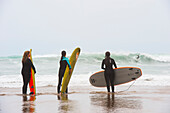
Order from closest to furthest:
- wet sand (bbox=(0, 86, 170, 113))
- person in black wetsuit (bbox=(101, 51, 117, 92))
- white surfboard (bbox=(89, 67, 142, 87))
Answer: wet sand (bbox=(0, 86, 170, 113)), person in black wetsuit (bbox=(101, 51, 117, 92)), white surfboard (bbox=(89, 67, 142, 87))

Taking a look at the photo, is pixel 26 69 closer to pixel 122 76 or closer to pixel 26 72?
pixel 26 72

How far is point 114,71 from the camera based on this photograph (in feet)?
27.0

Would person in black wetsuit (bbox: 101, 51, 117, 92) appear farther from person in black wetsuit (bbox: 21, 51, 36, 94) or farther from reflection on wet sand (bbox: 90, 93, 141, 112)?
person in black wetsuit (bbox: 21, 51, 36, 94)

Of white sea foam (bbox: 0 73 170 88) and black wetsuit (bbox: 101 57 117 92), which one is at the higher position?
black wetsuit (bbox: 101 57 117 92)

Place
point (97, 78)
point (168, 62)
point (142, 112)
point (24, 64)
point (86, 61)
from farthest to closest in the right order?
point (168, 62), point (86, 61), point (97, 78), point (24, 64), point (142, 112)

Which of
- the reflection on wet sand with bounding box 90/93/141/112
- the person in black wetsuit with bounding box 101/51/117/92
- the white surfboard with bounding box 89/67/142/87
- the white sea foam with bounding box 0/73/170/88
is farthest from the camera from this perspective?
the white sea foam with bounding box 0/73/170/88

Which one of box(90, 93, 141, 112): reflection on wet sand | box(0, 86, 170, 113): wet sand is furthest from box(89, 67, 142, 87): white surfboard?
box(90, 93, 141, 112): reflection on wet sand

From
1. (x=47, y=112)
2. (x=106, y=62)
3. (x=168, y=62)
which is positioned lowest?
(x=168, y=62)

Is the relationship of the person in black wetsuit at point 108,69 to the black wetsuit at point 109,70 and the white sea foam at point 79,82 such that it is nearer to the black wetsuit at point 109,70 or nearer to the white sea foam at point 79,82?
the black wetsuit at point 109,70

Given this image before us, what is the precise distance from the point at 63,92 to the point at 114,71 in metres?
1.95

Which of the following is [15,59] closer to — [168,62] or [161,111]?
[168,62]

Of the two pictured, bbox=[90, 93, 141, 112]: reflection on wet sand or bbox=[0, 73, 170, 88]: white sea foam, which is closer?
bbox=[90, 93, 141, 112]: reflection on wet sand

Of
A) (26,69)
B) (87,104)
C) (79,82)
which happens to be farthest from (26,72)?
(79,82)

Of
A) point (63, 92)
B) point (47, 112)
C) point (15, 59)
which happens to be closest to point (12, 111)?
point (47, 112)
